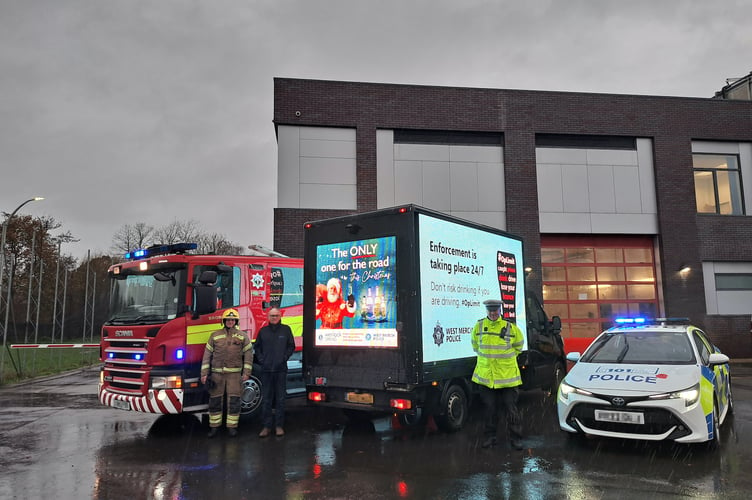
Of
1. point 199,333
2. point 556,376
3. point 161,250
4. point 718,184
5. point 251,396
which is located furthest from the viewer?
point 718,184

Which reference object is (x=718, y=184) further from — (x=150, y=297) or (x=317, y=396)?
(x=150, y=297)

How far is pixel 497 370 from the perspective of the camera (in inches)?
265

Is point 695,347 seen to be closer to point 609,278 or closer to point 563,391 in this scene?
point 563,391

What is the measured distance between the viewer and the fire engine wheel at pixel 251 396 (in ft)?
26.7

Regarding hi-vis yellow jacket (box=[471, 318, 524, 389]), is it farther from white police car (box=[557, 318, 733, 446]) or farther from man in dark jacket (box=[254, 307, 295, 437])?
man in dark jacket (box=[254, 307, 295, 437])

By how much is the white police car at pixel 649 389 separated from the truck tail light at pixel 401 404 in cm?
184

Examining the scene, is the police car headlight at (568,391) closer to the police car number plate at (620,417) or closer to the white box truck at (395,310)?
the police car number plate at (620,417)


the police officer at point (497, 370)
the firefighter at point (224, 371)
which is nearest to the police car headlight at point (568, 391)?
the police officer at point (497, 370)

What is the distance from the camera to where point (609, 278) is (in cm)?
1895

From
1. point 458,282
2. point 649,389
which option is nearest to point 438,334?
point 458,282

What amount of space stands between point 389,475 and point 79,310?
42.9 meters

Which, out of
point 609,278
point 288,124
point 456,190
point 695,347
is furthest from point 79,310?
point 695,347

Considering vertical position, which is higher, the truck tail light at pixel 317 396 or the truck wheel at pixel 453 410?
the truck tail light at pixel 317 396

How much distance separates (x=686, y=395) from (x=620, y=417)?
0.74 meters
